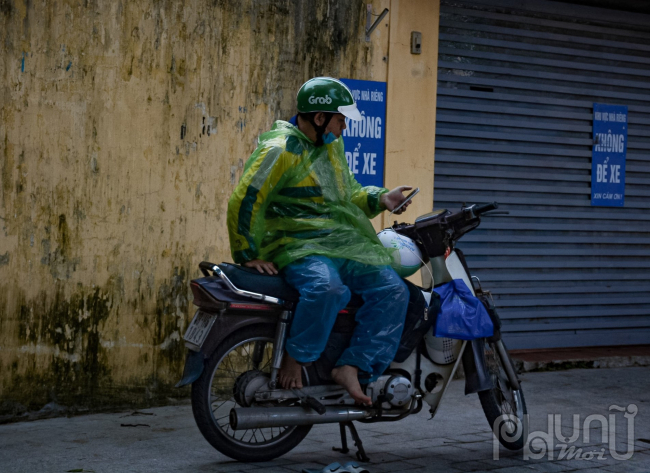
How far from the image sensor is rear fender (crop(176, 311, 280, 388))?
4.41m

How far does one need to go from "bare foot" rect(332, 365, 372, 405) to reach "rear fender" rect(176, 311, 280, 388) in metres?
0.47

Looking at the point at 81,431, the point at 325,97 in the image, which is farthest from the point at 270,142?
the point at 81,431

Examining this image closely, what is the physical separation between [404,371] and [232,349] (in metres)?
0.96

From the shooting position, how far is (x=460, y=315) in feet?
15.5

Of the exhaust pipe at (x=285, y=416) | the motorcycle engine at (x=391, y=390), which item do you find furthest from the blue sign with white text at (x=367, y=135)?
the exhaust pipe at (x=285, y=416)

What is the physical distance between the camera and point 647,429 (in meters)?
5.68

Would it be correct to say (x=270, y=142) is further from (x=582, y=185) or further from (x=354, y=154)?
(x=582, y=185)

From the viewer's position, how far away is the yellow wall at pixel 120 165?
227 inches

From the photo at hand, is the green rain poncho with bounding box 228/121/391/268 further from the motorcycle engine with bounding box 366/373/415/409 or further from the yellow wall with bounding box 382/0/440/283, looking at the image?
the yellow wall with bounding box 382/0/440/283

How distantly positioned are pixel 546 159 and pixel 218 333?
4.69 m

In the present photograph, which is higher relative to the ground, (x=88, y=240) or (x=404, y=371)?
(x=88, y=240)

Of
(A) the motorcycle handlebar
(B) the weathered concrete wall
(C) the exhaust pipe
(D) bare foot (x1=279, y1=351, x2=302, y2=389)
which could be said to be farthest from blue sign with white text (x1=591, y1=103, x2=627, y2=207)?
(D) bare foot (x1=279, y1=351, x2=302, y2=389)

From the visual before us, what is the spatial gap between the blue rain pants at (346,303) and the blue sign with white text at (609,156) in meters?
4.46

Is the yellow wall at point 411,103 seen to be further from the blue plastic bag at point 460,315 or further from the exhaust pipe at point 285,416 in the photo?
the exhaust pipe at point 285,416
